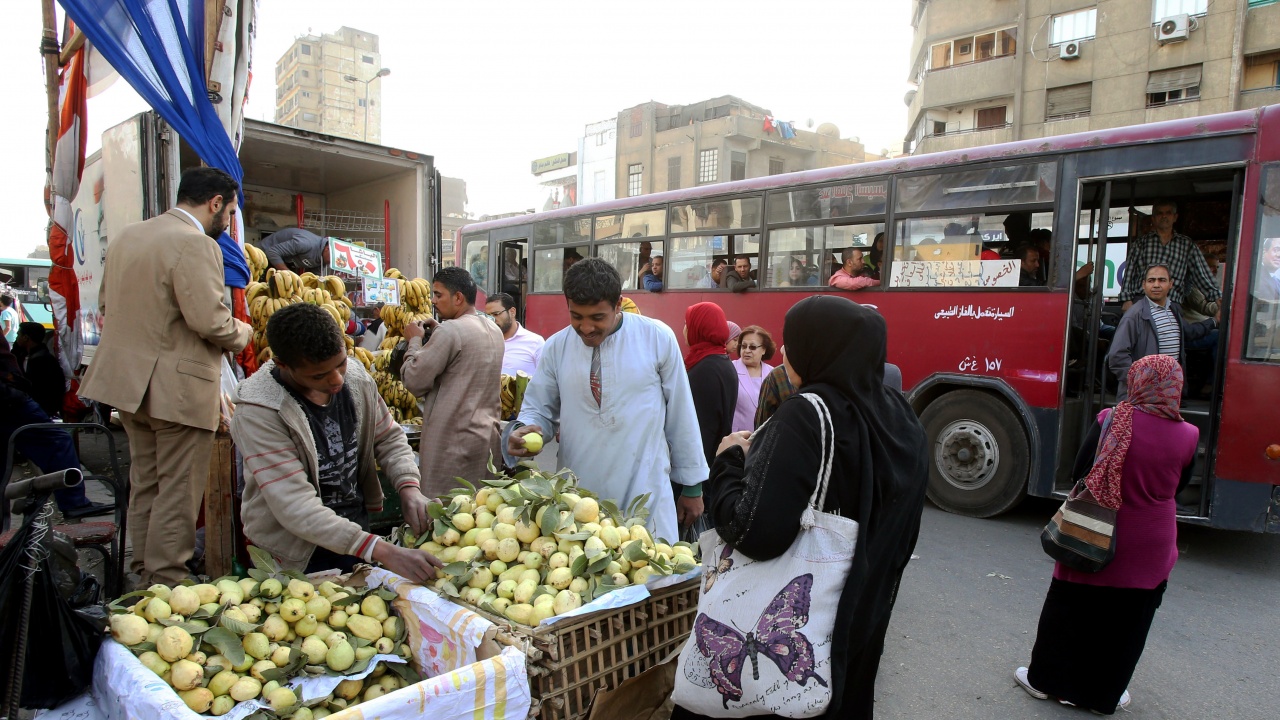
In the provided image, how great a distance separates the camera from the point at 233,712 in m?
1.89

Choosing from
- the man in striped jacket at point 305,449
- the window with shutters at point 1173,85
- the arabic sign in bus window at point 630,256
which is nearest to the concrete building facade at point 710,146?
the window with shutters at point 1173,85

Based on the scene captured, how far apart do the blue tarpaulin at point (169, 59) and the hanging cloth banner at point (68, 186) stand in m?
2.46

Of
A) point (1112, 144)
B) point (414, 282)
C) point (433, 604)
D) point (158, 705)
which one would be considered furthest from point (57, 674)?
point (1112, 144)

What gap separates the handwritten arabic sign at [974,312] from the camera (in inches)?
249

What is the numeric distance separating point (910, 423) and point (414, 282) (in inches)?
210

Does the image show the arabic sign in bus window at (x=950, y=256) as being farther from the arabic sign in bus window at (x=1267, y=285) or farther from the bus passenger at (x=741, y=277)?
the bus passenger at (x=741, y=277)

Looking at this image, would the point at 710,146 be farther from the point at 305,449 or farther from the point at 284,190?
the point at 305,449

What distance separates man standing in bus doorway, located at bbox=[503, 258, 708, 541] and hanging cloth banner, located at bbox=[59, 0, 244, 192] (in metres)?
2.50

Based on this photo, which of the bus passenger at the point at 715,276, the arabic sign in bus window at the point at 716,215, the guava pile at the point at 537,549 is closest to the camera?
the guava pile at the point at 537,549

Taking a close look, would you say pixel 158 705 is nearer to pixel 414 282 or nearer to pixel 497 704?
pixel 497 704

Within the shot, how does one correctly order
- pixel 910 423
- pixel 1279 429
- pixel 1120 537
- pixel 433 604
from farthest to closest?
pixel 1279 429 → pixel 1120 537 → pixel 433 604 → pixel 910 423

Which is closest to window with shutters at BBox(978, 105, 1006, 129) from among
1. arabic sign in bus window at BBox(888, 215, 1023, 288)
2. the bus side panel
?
arabic sign in bus window at BBox(888, 215, 1023, 288)

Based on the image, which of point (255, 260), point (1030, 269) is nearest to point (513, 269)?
point (255, 260)

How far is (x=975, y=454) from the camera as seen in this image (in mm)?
6531
